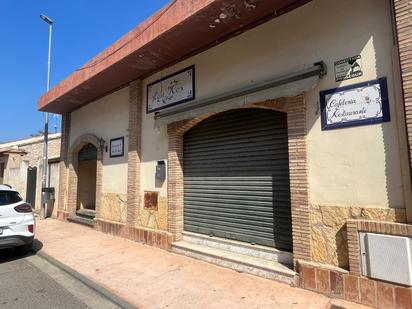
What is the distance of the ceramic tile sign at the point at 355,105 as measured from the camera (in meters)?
4.14

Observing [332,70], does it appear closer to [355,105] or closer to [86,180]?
[355,105]

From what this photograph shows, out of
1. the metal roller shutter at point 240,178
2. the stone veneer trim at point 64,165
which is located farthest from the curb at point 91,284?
the stone veneer trim at point 64,165

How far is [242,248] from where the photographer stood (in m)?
5.91

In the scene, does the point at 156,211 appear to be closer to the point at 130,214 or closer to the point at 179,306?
the point at 130,214

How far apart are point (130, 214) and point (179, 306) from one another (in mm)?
4497

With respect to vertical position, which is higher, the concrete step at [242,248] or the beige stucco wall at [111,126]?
the beige stucco wall at [111,126]

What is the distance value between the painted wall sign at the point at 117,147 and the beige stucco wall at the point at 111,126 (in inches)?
4.6

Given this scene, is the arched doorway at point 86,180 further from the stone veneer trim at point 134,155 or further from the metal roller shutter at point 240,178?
the metal roller shutter at point 240,178

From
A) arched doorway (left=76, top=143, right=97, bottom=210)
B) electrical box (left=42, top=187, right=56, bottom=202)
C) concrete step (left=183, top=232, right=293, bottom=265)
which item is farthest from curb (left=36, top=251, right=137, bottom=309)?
electrical box (left=42, top=187, right=56, bottom=202)

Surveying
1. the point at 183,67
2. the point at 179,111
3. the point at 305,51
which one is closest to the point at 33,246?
the point at 179,111

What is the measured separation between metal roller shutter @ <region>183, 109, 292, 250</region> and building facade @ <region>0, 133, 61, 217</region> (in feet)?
27.8

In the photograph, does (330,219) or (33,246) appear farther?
(33,246)

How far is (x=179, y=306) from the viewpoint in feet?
13.7

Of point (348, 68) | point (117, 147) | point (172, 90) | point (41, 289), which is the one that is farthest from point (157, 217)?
point (348, 68)
